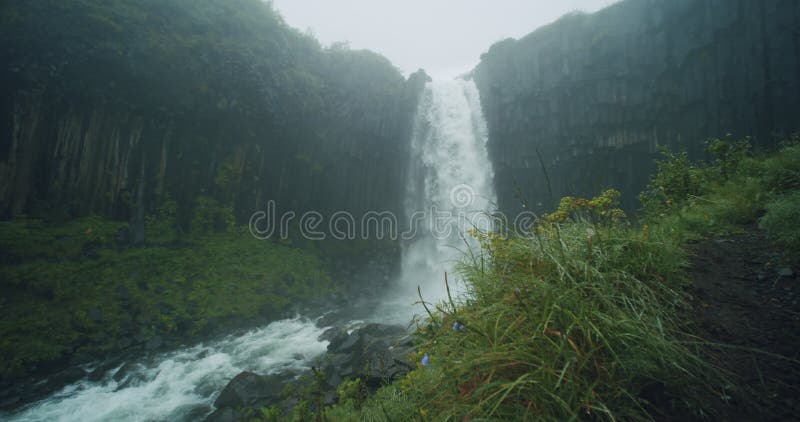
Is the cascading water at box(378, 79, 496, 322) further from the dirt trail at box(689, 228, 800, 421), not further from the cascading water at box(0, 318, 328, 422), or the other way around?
→ the dirt trail at box(689, 228, 800, 421)

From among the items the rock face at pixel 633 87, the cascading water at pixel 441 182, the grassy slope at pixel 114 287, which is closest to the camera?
the grassy slope at pixel 114 287

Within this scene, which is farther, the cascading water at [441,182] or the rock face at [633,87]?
the cascading water at [441,182]

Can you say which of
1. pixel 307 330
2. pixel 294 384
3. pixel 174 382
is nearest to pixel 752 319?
pixel 294 384

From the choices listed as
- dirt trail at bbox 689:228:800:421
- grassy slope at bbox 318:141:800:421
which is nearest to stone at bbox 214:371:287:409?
grassy slope at bbox 318:141:800:421

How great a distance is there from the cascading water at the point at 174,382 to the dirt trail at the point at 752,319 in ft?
24.7

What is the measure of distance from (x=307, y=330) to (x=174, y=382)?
4.12m

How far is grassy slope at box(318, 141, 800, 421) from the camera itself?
4.07ft

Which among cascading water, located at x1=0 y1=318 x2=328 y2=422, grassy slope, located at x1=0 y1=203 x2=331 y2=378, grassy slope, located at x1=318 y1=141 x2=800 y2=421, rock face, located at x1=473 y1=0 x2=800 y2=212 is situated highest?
rock face, located at x1=473 y1=0 x2=800 y2=212

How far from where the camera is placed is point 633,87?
15867mm

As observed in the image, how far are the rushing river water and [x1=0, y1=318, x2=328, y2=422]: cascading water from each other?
0.07 ft

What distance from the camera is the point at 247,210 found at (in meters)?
15.0

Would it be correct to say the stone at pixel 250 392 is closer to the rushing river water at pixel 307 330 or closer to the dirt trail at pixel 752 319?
the rushing river water at pixel 307 330

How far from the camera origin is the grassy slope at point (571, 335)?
4.07 feet

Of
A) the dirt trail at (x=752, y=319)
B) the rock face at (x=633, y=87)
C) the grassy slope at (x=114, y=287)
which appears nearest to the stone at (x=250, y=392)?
the grassy slope at (x=114, y=287)
